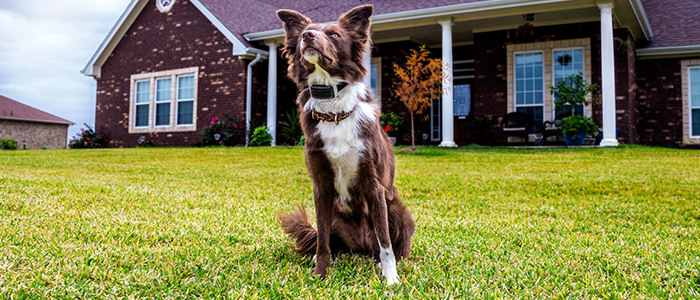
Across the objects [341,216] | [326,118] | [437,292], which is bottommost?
[437,292]

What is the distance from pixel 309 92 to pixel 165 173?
5493 mm

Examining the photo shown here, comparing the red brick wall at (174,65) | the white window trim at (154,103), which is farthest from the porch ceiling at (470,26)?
the white window trim at (154,103)

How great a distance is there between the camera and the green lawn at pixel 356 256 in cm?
196

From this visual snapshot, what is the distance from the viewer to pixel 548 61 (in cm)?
1283

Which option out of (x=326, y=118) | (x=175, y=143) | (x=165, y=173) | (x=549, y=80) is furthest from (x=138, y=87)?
(x=326, y=118)

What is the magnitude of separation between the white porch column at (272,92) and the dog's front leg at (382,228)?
12048 mm

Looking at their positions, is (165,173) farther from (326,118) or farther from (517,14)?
(517,14)

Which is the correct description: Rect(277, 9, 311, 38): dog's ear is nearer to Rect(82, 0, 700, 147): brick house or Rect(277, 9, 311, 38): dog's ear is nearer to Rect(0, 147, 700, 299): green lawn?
Rect(0, 147, 700, 299): green lawn

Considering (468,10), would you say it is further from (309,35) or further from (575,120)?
(309,35)

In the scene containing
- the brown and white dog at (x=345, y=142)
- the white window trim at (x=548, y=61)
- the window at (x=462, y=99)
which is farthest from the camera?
the window at (x=462, y=99)

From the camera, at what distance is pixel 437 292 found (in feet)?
6.36

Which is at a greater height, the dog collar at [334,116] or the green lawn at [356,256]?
Answer: the dog collar at [334,116]

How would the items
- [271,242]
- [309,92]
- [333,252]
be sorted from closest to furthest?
[309,92], [333,252], [271,242]

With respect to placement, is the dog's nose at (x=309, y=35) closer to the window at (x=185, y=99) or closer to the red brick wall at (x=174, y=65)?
the red brick wall at (x=174, y=65)
